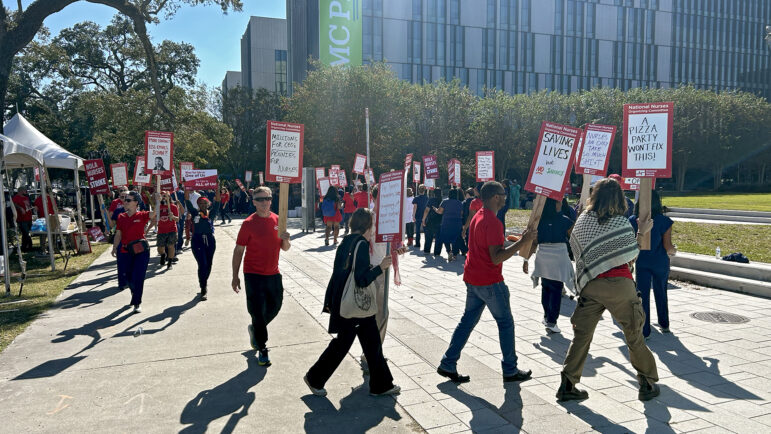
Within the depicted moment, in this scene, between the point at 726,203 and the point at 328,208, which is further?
the point at 726,203

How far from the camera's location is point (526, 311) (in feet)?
25.3

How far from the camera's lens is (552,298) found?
655 cm

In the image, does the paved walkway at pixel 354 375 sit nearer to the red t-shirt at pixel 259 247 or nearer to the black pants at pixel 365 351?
the black pants at pixel 365 351

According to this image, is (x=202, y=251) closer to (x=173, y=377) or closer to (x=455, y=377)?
(x=173, y=377)

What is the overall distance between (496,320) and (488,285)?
33 cm

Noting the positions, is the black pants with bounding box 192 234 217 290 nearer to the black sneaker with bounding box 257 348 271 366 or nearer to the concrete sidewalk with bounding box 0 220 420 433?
the concrete sidewalk with bounding box 0 220 420 433

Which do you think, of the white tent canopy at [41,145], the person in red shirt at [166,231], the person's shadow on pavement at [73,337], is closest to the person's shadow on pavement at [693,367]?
the person's shadow on pavement at [73,337]

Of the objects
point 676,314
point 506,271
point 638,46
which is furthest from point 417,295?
point 638,46

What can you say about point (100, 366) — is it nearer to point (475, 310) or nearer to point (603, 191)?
point (475, 310)

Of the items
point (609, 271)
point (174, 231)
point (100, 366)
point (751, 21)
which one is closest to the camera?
point (609, 271)

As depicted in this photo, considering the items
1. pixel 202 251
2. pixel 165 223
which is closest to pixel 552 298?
pixel 202 251

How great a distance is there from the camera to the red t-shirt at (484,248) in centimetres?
469

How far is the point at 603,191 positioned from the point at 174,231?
33.0ft

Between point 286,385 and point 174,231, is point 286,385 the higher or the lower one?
the lower one
